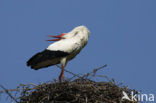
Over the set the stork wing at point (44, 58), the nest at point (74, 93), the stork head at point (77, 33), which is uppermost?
the stork head at point (77, 33)

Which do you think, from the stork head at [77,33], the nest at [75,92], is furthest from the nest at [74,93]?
the stork head at [77,33]

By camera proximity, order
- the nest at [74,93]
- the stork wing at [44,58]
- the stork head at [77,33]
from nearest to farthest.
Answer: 1. the nest at [74,93]
2. the stork wing at [44,58]
3. the stork head at [77,33]

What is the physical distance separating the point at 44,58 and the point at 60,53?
0.98 feet

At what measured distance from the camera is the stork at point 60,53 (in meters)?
7.12

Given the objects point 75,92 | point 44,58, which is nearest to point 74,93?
point 75,92

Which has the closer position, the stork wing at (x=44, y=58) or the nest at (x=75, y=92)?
the nest at (x=75, y=92)

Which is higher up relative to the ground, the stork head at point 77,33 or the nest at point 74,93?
the stork head at point 77,33

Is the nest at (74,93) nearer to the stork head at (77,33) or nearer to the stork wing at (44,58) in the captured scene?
the stork wing at (44,58)

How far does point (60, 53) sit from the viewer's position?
7.16 metres

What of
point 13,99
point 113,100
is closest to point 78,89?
point 113,100

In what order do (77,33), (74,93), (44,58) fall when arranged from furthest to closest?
1. (77,33)
2. (44,58)
3. (74,93)

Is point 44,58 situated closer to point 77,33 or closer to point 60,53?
point 60,53

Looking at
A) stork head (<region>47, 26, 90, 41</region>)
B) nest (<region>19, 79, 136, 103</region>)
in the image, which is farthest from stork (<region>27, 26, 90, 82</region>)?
nest (<region>19, 79, 136, 103</region>)

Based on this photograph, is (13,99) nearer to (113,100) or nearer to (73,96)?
(73,96)
